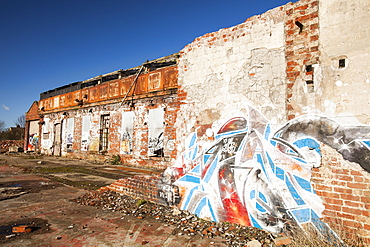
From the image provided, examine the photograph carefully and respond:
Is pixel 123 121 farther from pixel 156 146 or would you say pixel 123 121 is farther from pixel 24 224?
pixel 24 224

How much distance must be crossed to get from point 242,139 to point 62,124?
51.4 ft

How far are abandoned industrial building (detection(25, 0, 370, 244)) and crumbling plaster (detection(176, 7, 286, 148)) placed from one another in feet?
0.06

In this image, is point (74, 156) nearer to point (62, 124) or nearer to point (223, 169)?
point (62, 124)

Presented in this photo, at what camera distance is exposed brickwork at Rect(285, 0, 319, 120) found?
323 centimetres

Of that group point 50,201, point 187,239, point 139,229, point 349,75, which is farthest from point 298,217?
point 50,201

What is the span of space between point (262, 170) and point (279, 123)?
786 mm

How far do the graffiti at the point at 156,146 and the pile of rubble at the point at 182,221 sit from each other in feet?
13.1

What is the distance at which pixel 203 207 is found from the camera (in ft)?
14.1

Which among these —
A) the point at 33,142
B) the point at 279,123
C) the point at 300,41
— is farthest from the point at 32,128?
the point at 300,41

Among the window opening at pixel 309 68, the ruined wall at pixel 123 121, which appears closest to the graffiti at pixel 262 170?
the window opening at pixel 309 68

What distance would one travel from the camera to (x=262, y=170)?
11.7ft

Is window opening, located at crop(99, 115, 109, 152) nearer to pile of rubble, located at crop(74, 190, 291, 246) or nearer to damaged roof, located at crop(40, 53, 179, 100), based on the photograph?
damaged roof, located at crop(40, 53, 179, 100)

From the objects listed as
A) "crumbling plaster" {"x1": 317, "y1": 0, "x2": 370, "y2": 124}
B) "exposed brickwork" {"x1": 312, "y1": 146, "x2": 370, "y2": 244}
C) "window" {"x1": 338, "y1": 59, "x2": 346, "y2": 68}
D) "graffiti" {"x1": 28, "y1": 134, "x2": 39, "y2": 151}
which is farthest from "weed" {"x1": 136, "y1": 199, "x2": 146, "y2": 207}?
"graffiti" {"x1": 28, "y1": 134, "x2": 39, "y2": 151}

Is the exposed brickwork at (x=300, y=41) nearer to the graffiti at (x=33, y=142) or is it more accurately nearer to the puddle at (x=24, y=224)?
the puddle at (x=24, y=224)
